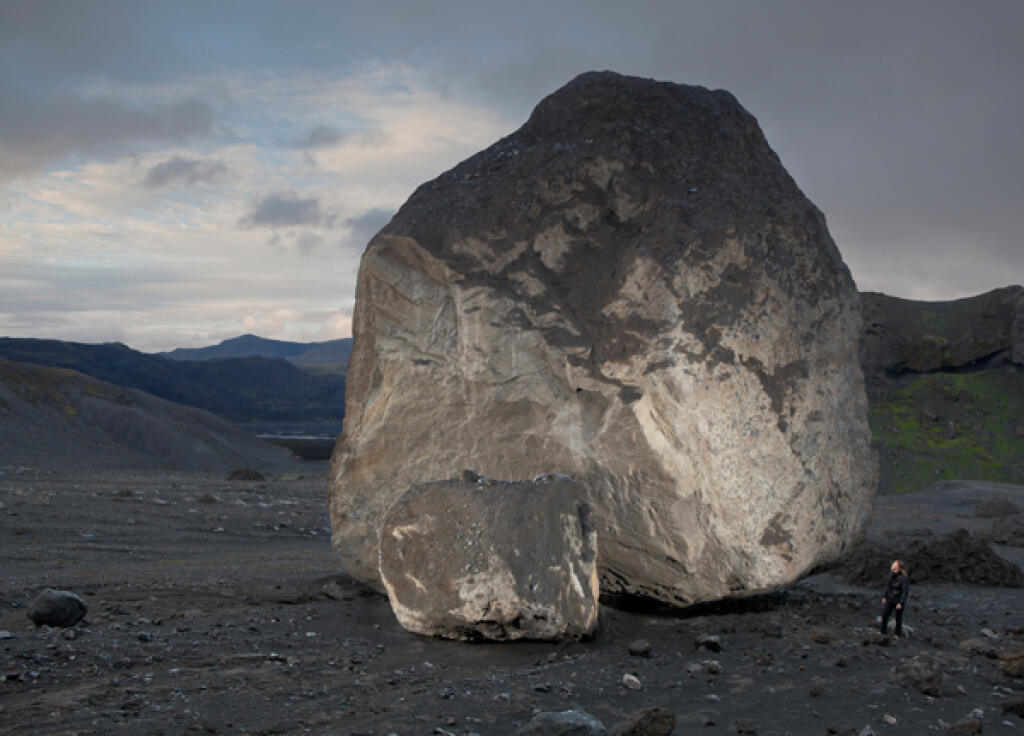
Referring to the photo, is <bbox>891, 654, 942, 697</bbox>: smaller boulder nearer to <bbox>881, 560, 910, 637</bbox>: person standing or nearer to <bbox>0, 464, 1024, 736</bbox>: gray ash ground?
<bbox>0, 464, 1024, 736</bbox>: gray ash ground

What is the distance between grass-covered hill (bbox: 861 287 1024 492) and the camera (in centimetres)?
3509

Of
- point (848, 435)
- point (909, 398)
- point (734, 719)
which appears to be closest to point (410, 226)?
point (848, 435)

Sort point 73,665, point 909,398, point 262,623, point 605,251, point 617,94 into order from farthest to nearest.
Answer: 1. point 909,398
2. point 617,94
3. point 605,251
4. point 262,623
5. point 73,665

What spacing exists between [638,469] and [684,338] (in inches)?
50.7

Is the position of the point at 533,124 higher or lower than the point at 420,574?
higher

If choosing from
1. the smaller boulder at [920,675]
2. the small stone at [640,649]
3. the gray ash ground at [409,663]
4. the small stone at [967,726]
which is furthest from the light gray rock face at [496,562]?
the small stone at [967,726]

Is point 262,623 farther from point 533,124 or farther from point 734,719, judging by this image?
point 533,124

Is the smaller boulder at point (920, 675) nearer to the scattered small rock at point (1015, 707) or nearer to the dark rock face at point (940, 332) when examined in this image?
the scattered small rock at point (1015, 707)

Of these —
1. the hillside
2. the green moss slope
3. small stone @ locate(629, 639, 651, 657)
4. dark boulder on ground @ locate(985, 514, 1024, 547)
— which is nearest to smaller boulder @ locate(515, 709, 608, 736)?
small stone @ locate(629, 639, 651, 657)

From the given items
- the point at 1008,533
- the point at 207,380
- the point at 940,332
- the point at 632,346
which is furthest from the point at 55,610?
the point at 207,380

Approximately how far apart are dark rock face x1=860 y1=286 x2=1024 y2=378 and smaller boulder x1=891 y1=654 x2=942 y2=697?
36.5 m

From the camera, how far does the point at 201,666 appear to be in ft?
20.0

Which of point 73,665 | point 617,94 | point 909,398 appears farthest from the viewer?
point 909,398

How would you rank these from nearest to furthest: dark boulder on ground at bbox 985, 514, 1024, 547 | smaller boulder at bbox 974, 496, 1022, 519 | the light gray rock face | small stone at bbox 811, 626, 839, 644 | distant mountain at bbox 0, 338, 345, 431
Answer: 1. the light gray rock face
2. small stone at bbox 811, 626, 839, 644
3. dark boulder on ground at bbox 985, 514, 1024, 547
4. smaller boulder at bbox 974, 496, 1022, 519
5. distant mountain at bbox 0, 338, 345, 431
